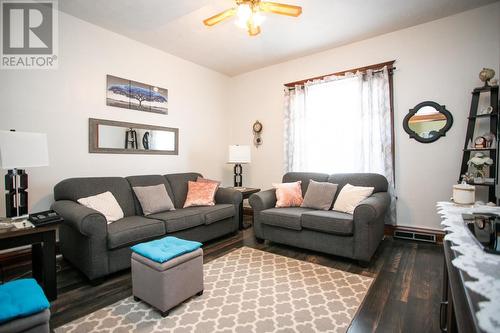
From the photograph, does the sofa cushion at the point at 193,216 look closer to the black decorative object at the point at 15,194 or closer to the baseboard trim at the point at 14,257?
the black decorative object at the point at 15,194

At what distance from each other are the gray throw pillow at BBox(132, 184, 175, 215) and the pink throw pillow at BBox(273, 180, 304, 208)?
148 centimetres

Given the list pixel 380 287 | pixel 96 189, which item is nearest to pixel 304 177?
pixel 380 287

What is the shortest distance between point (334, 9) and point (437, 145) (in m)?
2.12

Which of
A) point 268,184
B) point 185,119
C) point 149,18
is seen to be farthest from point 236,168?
point 149,18

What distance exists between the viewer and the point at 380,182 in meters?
3.16

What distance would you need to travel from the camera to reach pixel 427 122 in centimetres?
313

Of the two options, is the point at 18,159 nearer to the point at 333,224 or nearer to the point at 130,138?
the point at 130,138

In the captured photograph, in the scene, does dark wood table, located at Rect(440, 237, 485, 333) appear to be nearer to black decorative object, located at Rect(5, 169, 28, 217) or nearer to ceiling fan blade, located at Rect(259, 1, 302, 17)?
ceiling fan blade, located at Rect(259, 1, 302, 17)

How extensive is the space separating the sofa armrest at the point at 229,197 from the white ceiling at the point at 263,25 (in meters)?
2.22

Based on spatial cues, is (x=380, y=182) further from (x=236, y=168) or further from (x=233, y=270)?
(x=236, y=168)

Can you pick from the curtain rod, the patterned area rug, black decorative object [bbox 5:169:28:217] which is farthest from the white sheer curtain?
black decorative object [bbox 5:169:28:217]

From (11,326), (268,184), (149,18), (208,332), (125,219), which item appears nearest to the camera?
(11,326)

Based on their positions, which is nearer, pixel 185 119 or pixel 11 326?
pixel 11 326

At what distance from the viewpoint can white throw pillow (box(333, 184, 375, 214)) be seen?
2923 mm
